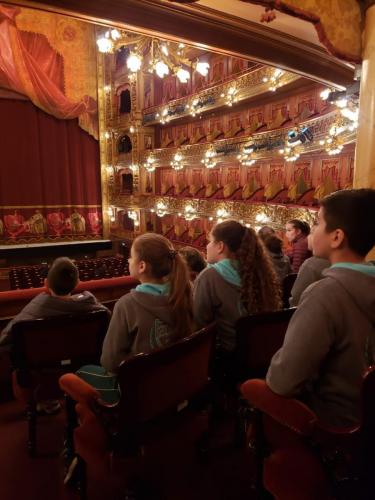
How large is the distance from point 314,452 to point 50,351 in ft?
5.15

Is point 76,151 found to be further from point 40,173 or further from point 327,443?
point 327,443

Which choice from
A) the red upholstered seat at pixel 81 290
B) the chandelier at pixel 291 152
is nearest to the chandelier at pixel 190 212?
the chandelier at pixel 291 152

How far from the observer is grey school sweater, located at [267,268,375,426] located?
1.18m

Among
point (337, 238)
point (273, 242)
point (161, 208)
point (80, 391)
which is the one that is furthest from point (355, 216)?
point (161, 208)

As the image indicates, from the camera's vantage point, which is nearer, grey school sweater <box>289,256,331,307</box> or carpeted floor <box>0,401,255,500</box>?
carpeted floor <box>0,401,255,500</box>

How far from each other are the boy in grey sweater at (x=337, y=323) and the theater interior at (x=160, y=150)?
0.22 metres

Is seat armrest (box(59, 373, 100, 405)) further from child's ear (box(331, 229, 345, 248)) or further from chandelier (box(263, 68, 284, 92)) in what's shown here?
chandelier (box(263, 68, 284, 92))

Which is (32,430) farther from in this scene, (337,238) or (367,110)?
(367,110)

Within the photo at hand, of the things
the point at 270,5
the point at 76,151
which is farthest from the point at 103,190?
the point at 270,5

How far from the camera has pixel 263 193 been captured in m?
9.92

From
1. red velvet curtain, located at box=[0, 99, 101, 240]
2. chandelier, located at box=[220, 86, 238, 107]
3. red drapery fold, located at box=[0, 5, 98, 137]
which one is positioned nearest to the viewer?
chandelier, located at box=[220, 86, 238, 107]

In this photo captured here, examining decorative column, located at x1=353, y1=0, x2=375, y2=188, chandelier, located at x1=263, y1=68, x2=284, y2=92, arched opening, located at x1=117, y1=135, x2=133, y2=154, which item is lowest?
decorative column, located at x1=353, y1=0, x2=375, y2=188

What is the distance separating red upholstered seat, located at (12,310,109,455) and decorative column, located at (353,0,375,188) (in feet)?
7.05

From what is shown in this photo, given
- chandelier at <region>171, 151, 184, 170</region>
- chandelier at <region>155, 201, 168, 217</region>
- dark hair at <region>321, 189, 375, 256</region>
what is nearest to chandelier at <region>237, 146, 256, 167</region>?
chandelier at <region>171, 151, 184, 170</region>
